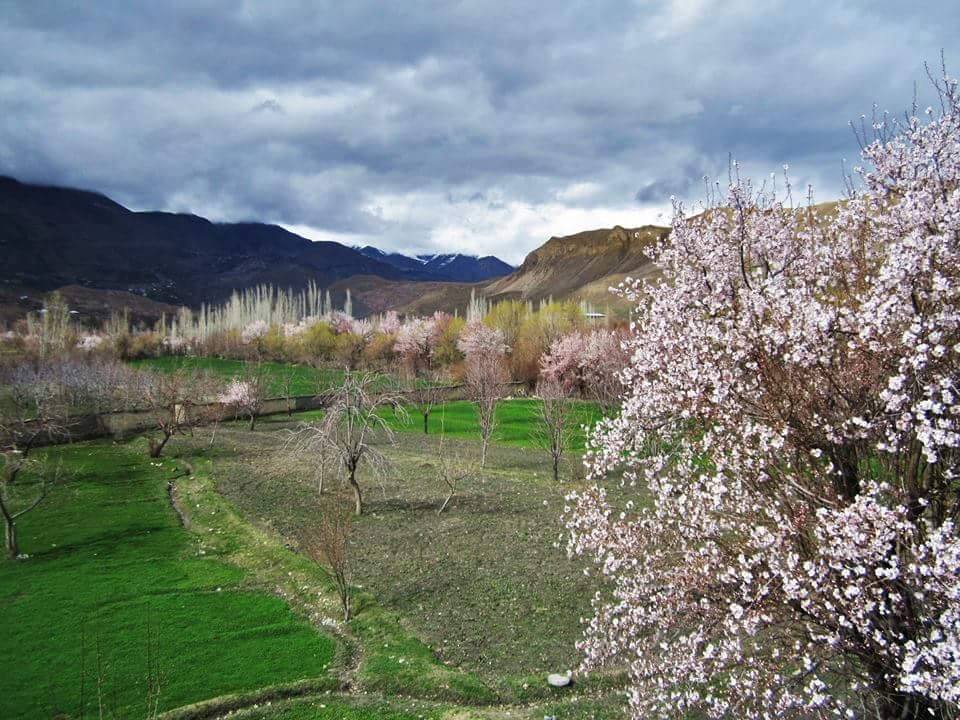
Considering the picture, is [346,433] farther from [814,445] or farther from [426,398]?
[426,398]

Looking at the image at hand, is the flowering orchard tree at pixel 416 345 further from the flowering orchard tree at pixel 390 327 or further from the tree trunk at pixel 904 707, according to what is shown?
the tree trunk at pixel 904 707

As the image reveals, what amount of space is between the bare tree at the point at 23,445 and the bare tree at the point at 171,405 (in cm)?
510

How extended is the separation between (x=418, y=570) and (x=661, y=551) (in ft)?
36.3

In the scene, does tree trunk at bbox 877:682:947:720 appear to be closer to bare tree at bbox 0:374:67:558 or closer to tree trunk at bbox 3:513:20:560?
bare tree at bbox 0:374:67:558

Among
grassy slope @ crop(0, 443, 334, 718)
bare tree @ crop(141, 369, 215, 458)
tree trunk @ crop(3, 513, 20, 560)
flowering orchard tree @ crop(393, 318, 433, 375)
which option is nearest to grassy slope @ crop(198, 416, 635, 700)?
grassy slope @ crop(0, 443, 334, 718)

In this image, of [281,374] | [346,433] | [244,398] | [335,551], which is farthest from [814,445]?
[281,374]

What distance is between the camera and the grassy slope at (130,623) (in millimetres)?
12914

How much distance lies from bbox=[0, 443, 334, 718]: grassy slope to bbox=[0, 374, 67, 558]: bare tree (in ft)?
4.92

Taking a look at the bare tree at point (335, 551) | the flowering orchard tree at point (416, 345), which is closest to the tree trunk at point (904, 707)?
the bare tree at point (335, 551)

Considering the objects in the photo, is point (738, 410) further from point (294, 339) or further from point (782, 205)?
point (294, 339)

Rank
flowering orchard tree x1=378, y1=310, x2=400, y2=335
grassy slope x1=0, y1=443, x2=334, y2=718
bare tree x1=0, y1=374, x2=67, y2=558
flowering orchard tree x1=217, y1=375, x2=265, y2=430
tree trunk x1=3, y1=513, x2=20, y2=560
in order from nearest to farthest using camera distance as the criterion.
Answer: grassy slope x1=0, y1=443, x2=334, y2=718 < tree trunk x1=3, y1=513, x2=20, y2=560 < bare tree x1=0, y1=374, x2=67, y2=558 < flowering orchard tree x1=217, y1=375, x2=265, y2=430 < flowering orchard tree x1=378, y1=310, x2=400, y2=335

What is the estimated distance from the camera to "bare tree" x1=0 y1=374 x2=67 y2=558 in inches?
Result: 851

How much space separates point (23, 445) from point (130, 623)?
96.1 feet

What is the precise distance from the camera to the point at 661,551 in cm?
928
